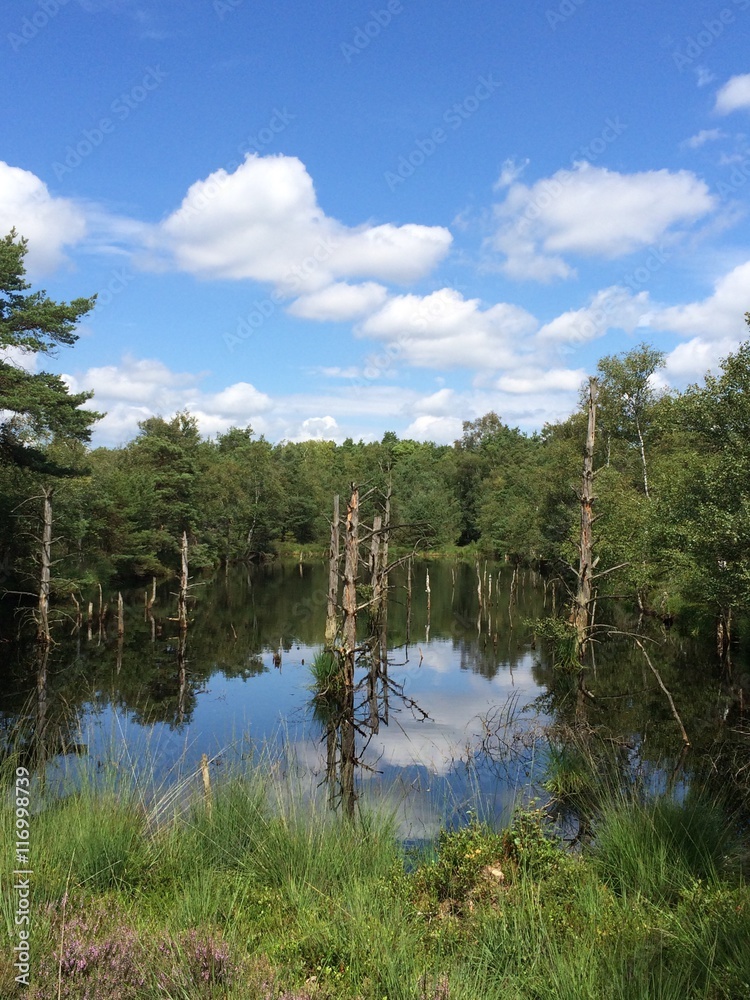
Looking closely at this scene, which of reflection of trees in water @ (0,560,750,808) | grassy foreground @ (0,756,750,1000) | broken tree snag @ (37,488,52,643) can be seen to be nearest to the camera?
grassy foreground @ (0,756,750,1000)

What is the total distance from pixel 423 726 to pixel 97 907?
503 inches

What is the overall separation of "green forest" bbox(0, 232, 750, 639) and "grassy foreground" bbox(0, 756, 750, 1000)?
8.29 m

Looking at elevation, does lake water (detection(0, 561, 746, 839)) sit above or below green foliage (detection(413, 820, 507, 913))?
below

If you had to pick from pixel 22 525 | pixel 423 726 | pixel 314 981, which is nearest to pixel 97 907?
pixel 314 981

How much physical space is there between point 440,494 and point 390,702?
6060cm

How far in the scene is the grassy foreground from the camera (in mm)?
4398

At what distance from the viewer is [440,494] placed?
264 feet

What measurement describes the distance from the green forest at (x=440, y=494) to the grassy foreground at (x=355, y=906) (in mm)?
8291

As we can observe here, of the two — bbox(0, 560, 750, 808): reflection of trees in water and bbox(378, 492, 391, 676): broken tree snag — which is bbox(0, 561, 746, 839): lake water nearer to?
bbox(0, 560, 750, 808): reflection of trees in water

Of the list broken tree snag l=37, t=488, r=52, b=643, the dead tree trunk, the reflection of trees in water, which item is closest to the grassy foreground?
the reflection of trees in water

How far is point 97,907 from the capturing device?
5.50 metres

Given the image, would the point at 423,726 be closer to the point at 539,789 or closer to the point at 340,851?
the point at 539,789

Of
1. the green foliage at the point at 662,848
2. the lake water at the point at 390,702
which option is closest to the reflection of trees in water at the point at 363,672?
the lake water at the point at 390,702

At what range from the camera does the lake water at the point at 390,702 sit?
42.6ft
